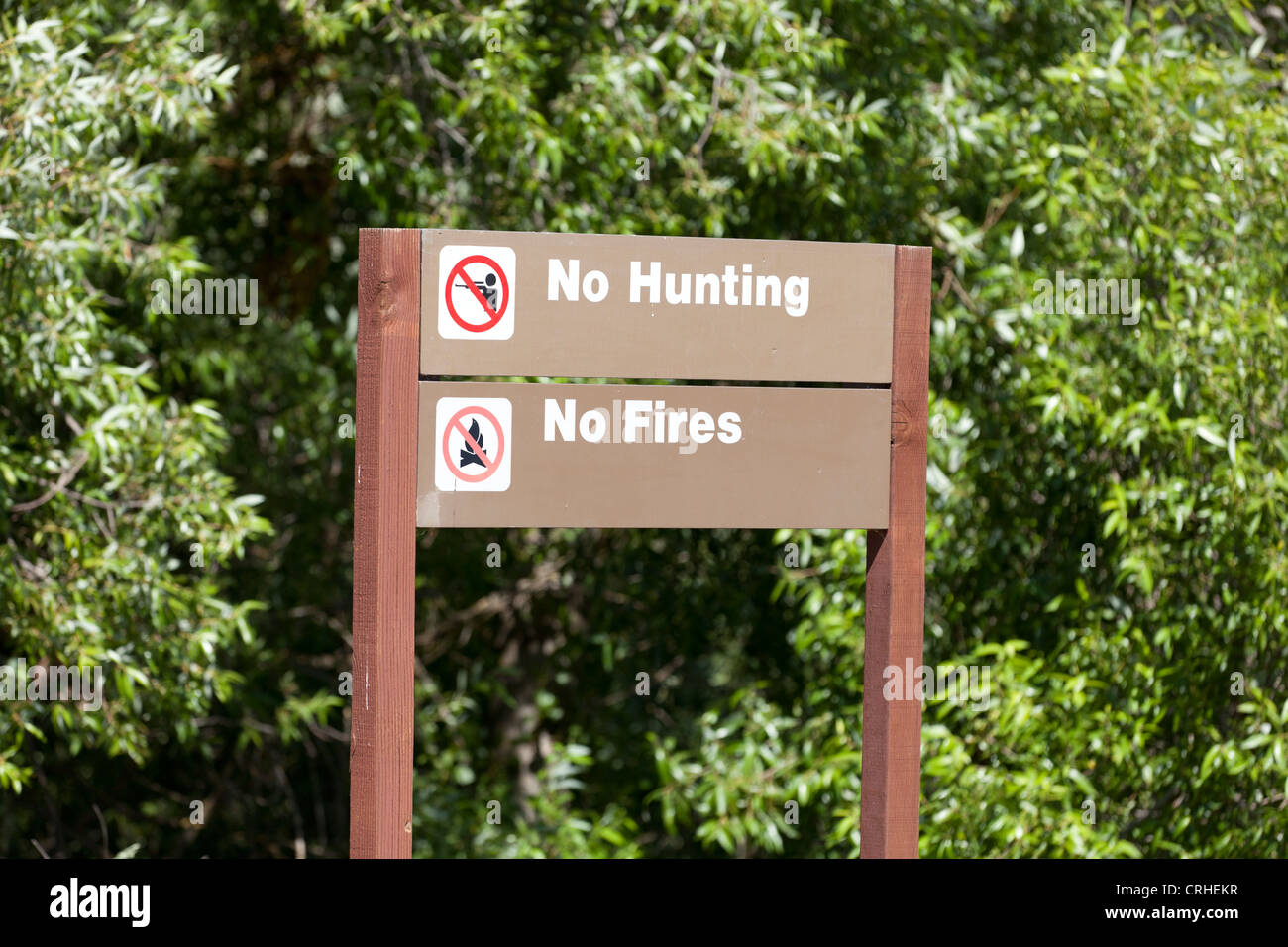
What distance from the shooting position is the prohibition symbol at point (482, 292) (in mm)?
2637

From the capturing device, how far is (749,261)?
9.02ft

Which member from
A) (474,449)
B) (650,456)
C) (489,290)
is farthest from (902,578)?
(489,290)

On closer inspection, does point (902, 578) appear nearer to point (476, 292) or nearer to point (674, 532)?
point (476, 292)

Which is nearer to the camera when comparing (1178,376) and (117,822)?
(1178,376)

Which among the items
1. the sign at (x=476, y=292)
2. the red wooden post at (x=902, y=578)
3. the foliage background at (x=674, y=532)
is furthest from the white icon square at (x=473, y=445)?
the foliage background at (x=674, y=532)

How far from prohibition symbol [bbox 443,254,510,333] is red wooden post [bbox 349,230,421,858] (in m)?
0.08

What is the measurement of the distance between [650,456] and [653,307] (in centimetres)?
31

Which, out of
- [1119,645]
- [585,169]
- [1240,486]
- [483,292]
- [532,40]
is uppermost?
[532,40]

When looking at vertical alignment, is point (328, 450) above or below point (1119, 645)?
above

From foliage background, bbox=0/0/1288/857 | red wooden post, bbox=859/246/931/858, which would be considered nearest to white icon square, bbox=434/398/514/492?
red wooden post, bbox=859/246/931/858

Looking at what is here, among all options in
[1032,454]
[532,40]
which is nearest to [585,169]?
[532,40]

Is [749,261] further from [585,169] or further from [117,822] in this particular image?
[117,822]

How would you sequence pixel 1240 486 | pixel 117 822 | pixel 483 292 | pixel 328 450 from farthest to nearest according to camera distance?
pixel 117 822 < pixel 328 450 < pixel 1240 486 < pixel 483 292
